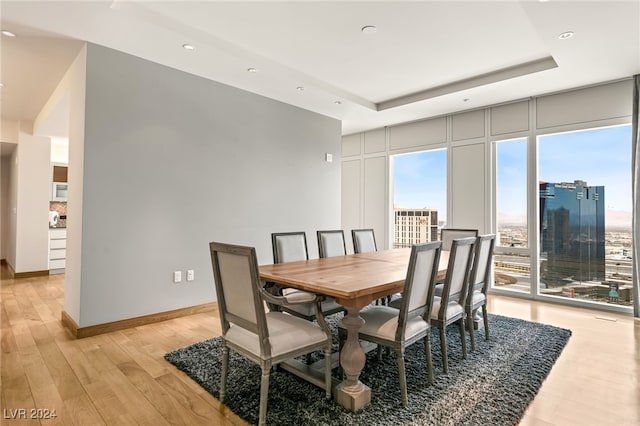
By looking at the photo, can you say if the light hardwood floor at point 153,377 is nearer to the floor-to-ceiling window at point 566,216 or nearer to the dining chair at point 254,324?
the dining chair at point 254,324

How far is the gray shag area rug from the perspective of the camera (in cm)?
193

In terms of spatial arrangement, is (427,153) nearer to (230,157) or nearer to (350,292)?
(230,157)

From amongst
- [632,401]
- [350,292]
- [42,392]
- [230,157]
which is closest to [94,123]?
[230,157]

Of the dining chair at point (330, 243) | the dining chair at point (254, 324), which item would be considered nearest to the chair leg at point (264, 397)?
the dining chair at point (254, 324)

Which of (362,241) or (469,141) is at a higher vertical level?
(469,141)

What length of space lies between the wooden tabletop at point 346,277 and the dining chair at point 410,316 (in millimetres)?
141

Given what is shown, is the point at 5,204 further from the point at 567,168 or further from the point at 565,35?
the point at 567,168

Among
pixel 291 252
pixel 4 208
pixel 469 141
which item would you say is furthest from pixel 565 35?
pixel 4 208

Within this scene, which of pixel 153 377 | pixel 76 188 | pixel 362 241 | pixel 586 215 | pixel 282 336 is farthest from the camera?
pixel 586 215

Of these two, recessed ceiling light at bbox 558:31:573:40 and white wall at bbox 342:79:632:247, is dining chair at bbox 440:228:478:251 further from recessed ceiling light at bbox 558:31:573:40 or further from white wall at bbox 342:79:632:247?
recessed ceiling light at bbox 558:31:573:40

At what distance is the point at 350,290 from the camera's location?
195cm

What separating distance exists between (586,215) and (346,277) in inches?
157

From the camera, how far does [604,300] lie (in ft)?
14.0

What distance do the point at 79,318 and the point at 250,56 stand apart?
10.2ft
